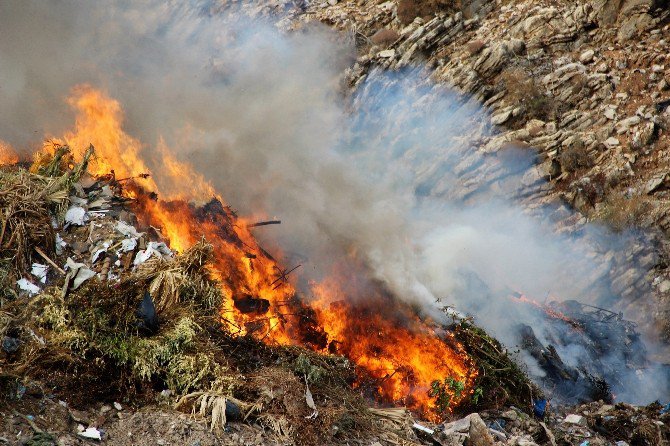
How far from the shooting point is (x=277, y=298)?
8.73m

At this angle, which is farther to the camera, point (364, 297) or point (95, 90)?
point (95, 90)

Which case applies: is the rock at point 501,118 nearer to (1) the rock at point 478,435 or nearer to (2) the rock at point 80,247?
(1) the rock at point 478,435

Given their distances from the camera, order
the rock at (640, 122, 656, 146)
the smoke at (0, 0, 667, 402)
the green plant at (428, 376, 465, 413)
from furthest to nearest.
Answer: the rock at (640, 122, 656, 146) → the smoke at (0, 0, 667, 402) → the green plant at (428, 376, 465, 413)

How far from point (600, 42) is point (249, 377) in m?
15.3

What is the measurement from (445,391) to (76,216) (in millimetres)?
6235

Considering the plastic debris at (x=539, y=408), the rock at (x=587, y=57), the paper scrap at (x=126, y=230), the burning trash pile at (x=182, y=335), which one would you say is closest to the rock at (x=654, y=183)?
the rock at (x=587, y=57)

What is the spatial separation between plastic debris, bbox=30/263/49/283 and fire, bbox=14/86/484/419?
8.15 ft

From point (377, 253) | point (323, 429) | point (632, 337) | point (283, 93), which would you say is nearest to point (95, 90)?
point (283, 93)

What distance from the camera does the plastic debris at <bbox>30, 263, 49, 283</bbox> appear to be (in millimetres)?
5394

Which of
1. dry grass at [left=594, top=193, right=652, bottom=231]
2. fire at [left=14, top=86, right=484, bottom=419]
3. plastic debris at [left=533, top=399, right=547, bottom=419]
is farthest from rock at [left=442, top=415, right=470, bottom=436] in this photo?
dry grass at [left=594, top=193, right=652, bottom=231]

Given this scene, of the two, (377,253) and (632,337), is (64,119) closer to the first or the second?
(377,253)

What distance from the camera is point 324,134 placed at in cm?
1406

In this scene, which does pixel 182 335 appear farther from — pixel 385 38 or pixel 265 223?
pixel 385 38

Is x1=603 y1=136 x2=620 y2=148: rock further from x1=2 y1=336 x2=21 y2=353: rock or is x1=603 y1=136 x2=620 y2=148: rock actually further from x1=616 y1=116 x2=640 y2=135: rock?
x1=2 y1=336 x2=21 y2=353: rock
